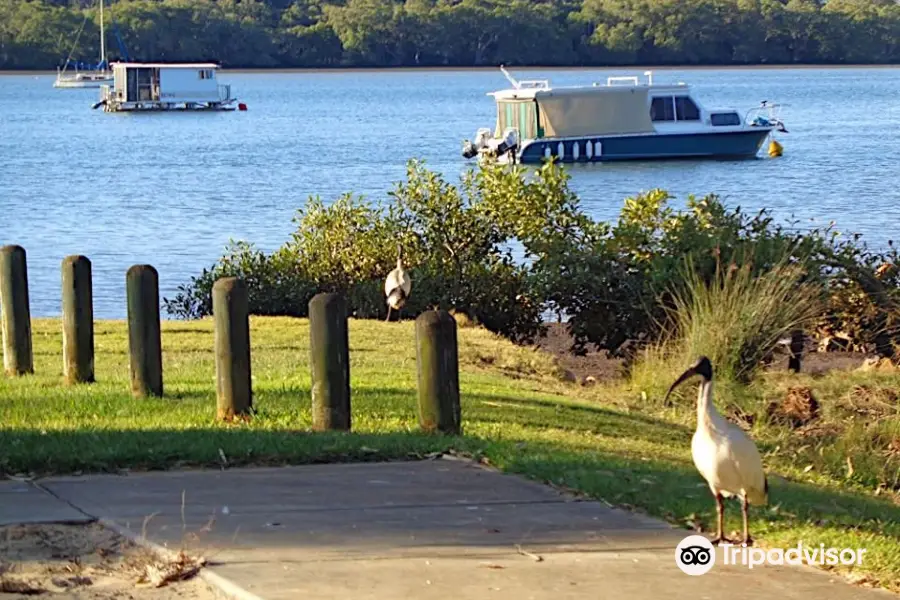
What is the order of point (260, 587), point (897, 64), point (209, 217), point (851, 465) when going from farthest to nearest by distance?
point (897, 64)
point (209, 217)
point (851, 465)
point (260, 587)

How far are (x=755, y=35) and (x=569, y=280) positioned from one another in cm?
12034

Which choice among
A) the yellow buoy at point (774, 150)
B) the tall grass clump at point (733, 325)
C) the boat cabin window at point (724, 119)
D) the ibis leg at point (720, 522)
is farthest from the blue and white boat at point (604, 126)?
the ibis leg at point (720, 522)

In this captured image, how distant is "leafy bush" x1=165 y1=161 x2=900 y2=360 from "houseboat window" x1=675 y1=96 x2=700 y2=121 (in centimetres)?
3447

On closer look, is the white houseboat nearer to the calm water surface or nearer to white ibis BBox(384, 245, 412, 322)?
the calm water surface

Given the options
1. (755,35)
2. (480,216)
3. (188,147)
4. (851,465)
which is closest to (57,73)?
(755,35)

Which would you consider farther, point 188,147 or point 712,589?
point 188,147

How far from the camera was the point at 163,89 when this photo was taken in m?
97.8

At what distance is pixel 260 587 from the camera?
578 cm

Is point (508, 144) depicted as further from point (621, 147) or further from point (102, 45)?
point (102, 45)

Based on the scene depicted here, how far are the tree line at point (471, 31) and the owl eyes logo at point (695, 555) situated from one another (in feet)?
407

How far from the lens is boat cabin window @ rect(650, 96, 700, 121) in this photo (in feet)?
175

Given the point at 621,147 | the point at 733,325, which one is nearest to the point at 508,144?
the point at 621,147

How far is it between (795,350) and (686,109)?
40359 millimetres

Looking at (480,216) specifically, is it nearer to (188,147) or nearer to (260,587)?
(260,587)
